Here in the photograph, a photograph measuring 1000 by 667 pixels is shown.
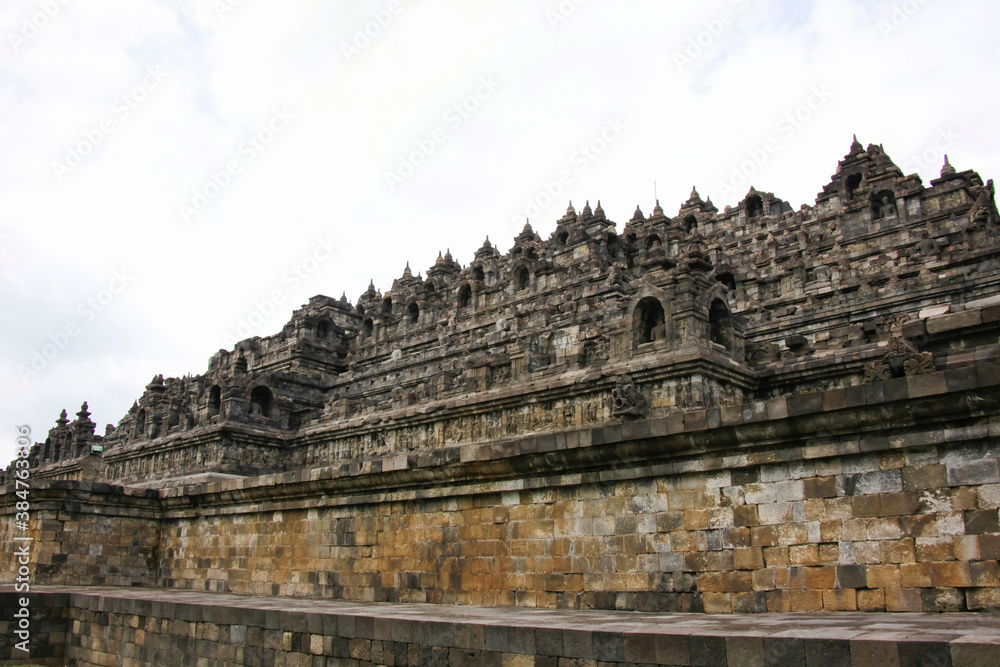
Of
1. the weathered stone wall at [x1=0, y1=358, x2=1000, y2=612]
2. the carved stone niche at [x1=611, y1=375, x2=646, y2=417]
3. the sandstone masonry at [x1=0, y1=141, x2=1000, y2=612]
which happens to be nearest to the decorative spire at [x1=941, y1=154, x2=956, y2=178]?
the sandstone masonry at [x1=0, y1=141, x2=1000, y2=612]

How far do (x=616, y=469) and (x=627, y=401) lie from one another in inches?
371

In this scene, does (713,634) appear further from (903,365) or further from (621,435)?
(903,365)

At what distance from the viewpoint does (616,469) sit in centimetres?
952

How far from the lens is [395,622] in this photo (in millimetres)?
8297

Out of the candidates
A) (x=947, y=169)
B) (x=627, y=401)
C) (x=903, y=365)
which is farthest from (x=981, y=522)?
(x=947, y=169)

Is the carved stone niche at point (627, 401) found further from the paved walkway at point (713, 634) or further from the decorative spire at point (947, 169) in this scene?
the decorative spire at point (947, 169)

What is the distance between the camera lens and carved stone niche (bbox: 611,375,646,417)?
18.8m

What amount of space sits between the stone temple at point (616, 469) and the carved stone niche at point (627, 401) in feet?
0.46

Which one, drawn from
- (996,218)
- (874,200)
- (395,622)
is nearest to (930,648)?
(395,622)

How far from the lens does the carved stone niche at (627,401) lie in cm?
1881

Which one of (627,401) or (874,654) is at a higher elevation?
(627,401)

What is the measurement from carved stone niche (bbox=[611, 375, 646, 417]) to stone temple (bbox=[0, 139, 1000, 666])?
139 millimetres

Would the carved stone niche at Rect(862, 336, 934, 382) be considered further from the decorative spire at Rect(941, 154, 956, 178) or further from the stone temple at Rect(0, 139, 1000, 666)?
the decorative spire at Rect(941, 154, 956, 178)

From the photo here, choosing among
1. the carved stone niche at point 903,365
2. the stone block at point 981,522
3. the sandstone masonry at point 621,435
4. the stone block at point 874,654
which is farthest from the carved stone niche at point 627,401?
the stone block at point 874,654
